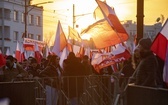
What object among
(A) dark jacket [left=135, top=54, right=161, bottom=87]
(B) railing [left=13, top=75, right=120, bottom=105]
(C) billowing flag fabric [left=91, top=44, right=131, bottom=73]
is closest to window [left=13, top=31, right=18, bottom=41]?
(C) billowing flag fabric [left=91, top=44, right=131, bottom=73]

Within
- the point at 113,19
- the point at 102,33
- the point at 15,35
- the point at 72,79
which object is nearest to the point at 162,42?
the point at 72,79

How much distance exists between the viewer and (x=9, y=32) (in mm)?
69062

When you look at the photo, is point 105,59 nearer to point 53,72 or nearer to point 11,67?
point 53,72

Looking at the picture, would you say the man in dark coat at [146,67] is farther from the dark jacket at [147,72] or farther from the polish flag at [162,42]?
the polish flag at [162,42]

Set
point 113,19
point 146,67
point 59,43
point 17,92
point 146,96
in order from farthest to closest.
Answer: point 59,43 → point 113,19 → point 17,92 → point 146,67 → point 146,96

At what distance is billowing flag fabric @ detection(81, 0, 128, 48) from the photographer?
1212 cm

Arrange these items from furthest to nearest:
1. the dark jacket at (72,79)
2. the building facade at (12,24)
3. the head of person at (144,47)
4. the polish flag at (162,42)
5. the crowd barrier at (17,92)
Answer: the building facade at (12,24)
the dark jacket at (72,79)
the polish flag at (162,42)
the crowd barrier at (17,92)
the head of person at (144,47)

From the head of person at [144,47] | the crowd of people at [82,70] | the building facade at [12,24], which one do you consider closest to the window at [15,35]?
the building facade at [12,24]

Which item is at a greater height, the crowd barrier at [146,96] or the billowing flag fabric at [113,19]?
the billowing flag fabric at [113,19]

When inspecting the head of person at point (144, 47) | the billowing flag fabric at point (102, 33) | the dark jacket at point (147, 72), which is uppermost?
the billowing flag fabric at point (102, 33)

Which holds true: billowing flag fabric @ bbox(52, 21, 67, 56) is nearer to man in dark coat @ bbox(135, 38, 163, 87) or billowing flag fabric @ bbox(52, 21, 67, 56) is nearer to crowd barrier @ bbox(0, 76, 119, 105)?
crowd barrier @ bbox(0, 76, 119, 105)

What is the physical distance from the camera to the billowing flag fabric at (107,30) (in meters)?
12.1

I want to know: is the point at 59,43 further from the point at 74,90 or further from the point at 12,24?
the point at 12,24

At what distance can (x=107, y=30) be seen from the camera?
12.9m
